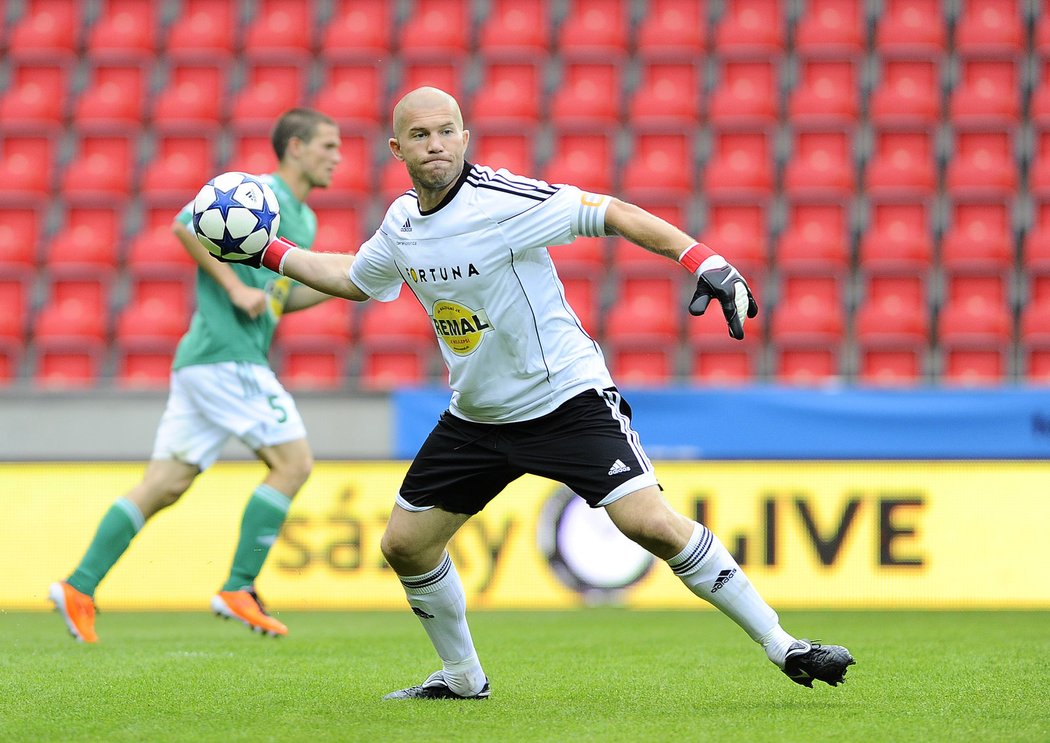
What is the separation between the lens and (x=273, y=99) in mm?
14016

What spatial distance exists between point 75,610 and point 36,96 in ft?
29.3

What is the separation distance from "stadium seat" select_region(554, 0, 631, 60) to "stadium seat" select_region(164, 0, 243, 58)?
3.27 metres

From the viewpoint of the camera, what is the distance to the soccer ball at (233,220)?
188 inches

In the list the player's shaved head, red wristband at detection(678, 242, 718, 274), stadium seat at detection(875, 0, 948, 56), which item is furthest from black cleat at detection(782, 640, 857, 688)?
stadium seat at detection(875, 0, 948, 56)

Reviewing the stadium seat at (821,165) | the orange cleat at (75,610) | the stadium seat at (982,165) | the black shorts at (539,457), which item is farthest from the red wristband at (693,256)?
the stadium seat at (982,165)

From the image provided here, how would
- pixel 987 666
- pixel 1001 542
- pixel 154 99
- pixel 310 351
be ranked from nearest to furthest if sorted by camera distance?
pixel 987 666, pixel 1001 542, pixel 310 351, pixel 154 99

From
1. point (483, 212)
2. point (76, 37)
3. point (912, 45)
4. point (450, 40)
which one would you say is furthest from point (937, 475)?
point (76, 37)

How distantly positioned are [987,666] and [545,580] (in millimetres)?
3724

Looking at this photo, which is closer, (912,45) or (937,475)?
(937,475)

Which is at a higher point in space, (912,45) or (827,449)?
(912,45)

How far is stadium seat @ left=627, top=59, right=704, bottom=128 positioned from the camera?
13.4m

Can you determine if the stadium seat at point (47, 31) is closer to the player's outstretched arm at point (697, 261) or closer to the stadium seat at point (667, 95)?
the stadium seat at point (667, 95)

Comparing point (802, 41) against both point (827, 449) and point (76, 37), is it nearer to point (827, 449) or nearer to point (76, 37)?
point (827, 449)

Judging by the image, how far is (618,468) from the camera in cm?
447
